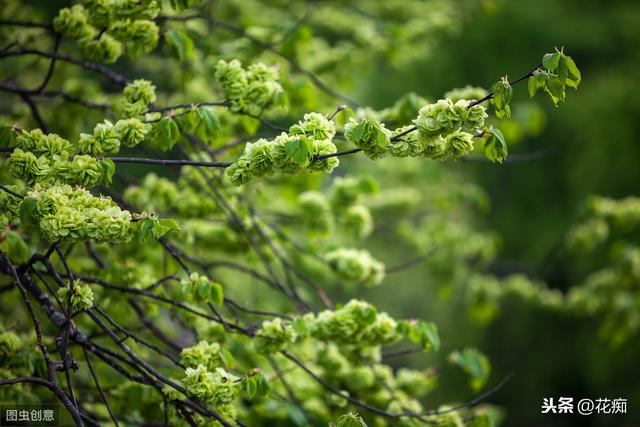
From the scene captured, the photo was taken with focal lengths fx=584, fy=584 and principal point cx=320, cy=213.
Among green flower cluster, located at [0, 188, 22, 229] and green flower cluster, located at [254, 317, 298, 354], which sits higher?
green flower cluster, located at [0, 188, 22, 229]

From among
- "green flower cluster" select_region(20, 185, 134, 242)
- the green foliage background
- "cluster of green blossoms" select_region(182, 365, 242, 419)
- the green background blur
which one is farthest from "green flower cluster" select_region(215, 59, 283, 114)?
the green background blur

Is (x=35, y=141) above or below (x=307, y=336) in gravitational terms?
above

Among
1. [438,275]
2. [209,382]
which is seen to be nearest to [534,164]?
[438,275]

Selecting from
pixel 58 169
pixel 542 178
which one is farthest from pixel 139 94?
pixel 542 178

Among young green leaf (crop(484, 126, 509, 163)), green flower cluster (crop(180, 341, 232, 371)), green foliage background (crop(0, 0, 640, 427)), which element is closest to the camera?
young green leaf (crop(484, 126, 509, 163))

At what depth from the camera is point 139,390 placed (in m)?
2.84

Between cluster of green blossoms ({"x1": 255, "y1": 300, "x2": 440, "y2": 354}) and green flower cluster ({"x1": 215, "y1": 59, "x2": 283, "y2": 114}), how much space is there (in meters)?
0.97

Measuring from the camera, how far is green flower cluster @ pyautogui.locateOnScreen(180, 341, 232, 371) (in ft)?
7.84

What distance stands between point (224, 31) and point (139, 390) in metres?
2.81

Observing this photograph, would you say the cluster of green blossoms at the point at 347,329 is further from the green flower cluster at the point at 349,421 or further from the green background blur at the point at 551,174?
the green background blur at the point at 551,174

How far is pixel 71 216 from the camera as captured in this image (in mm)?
1978

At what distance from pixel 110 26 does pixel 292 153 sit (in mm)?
1294

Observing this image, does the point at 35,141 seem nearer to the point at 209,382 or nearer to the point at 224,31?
the point at 209,382

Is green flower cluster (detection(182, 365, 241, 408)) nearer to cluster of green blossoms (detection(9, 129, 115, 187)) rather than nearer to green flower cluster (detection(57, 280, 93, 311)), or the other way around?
green flower cluster (detection(57, 280, 93, 311))
